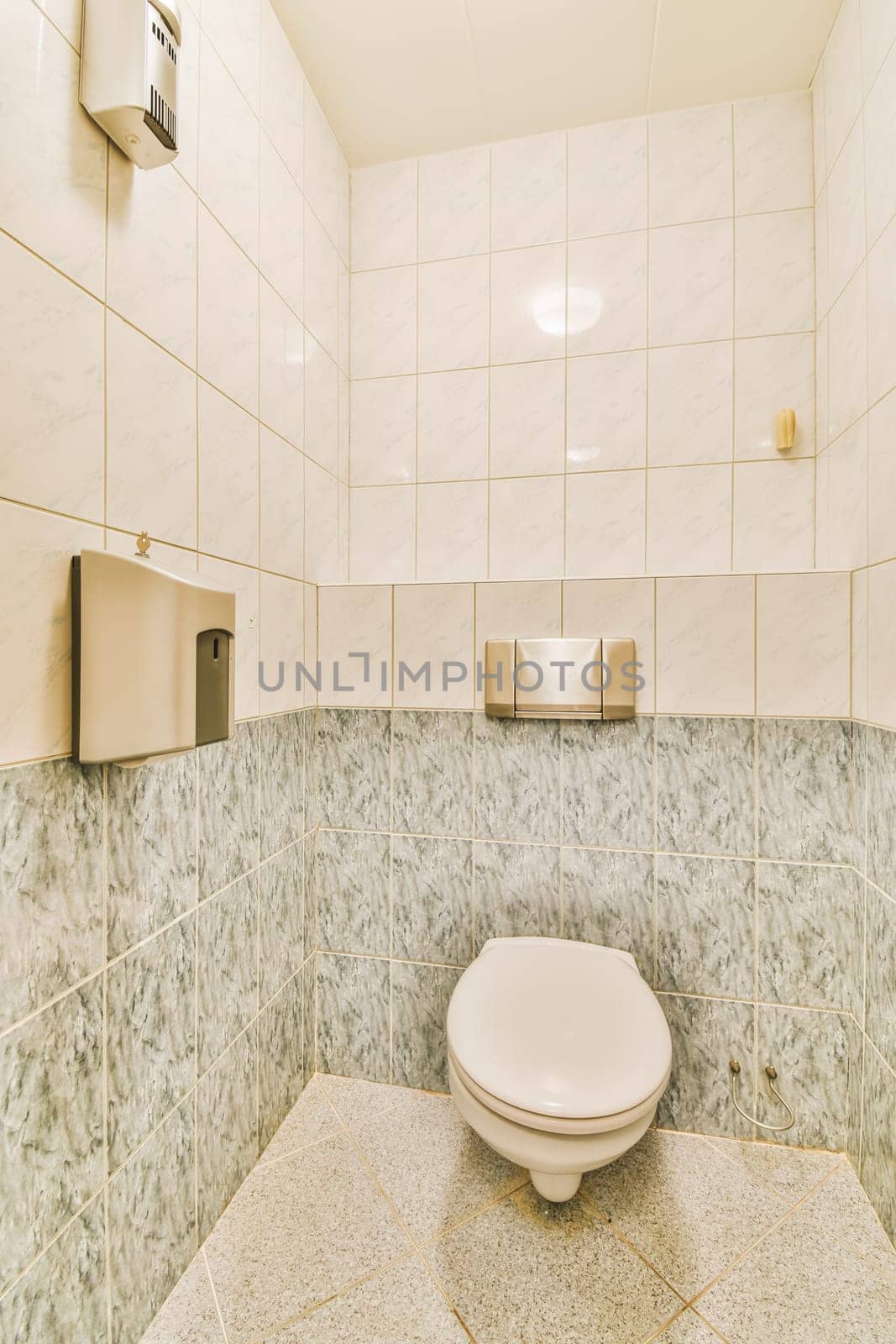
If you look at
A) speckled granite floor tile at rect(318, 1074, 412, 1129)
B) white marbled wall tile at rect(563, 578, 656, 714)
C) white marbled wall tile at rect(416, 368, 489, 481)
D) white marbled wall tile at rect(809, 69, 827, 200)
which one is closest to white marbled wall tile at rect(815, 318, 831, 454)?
white marbled wall tile at rect(809, 69, 827, 200)

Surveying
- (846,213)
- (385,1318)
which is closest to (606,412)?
(846,213)

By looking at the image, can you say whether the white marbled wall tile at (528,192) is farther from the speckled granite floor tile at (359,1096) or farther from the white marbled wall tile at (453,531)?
the speckled granite floor tile at (359,1096)

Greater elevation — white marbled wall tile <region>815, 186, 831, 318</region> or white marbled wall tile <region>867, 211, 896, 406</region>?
white marbled wall tile <region>815, 186, 831, 318</region>

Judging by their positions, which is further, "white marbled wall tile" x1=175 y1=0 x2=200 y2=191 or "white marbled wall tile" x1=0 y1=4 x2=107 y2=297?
"white marbled wall tile" x1=175 y1=0 x2=200 y2=191

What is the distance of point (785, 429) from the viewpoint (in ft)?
5.25

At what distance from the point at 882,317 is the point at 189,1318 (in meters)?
2.17

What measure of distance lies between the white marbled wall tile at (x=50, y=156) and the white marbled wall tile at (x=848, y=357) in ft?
4.69

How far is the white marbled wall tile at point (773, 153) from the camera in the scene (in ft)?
5.30

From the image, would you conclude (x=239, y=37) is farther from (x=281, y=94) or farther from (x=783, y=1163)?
(x=783, y=1163)

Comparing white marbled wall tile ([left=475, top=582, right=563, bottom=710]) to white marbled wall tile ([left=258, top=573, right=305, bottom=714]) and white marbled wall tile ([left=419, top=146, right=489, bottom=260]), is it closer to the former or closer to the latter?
white marbled wall tile ([left=258, top=573, right=305, bottom=714])

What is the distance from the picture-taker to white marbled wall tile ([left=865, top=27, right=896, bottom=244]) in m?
1.18

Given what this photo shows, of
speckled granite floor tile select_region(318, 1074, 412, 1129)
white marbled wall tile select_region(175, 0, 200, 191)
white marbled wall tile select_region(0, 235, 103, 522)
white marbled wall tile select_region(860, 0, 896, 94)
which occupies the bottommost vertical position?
speckled granite floor tile select_region(318, 1074, 412, 1129)

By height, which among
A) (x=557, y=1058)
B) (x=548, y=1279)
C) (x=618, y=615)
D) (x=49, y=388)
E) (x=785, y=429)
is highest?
(x=785, y=429)

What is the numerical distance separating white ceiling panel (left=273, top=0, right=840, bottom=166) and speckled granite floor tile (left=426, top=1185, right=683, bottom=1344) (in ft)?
8.40
